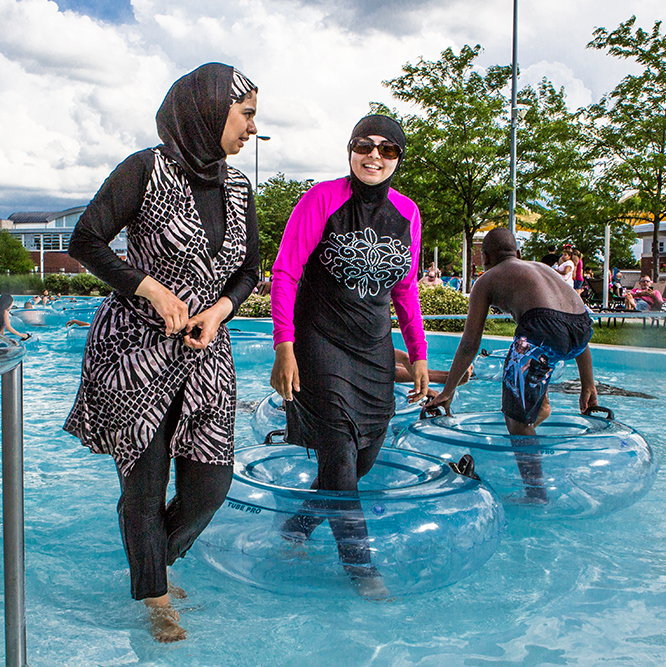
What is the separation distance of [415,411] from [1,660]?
3.24m

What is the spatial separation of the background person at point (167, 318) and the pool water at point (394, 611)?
28cm

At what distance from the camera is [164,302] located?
187cm

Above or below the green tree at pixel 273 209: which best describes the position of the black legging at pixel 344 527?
below

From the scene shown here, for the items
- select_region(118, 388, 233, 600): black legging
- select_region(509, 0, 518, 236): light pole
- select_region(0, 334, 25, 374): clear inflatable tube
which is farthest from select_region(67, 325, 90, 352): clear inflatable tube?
select_region(0, 334, 25, 374): clear inflatable tube

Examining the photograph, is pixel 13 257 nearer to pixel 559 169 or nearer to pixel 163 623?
pixel 559 169

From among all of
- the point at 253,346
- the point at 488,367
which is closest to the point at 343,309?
the point at 488,367

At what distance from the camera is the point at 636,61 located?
16.1m

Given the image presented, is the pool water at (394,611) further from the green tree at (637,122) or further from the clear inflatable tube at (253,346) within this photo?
the green tree at (637,122)

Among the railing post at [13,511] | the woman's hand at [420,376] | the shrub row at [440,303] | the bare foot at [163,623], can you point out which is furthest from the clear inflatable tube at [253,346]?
the railing post at [13,511]

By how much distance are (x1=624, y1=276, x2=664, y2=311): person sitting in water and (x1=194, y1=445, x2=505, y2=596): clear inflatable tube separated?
13.0 meters

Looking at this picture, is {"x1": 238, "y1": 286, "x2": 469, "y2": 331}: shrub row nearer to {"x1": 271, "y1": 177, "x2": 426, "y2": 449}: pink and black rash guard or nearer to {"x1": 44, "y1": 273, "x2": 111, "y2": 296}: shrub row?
{"x1": 271, "y1": 177, "x2": 426, "y2": 449}: pink and black rash guard

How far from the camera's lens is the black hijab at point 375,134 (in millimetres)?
2463

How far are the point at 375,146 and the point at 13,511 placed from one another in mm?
1705

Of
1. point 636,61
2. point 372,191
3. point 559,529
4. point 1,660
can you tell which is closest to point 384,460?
point 559,529
